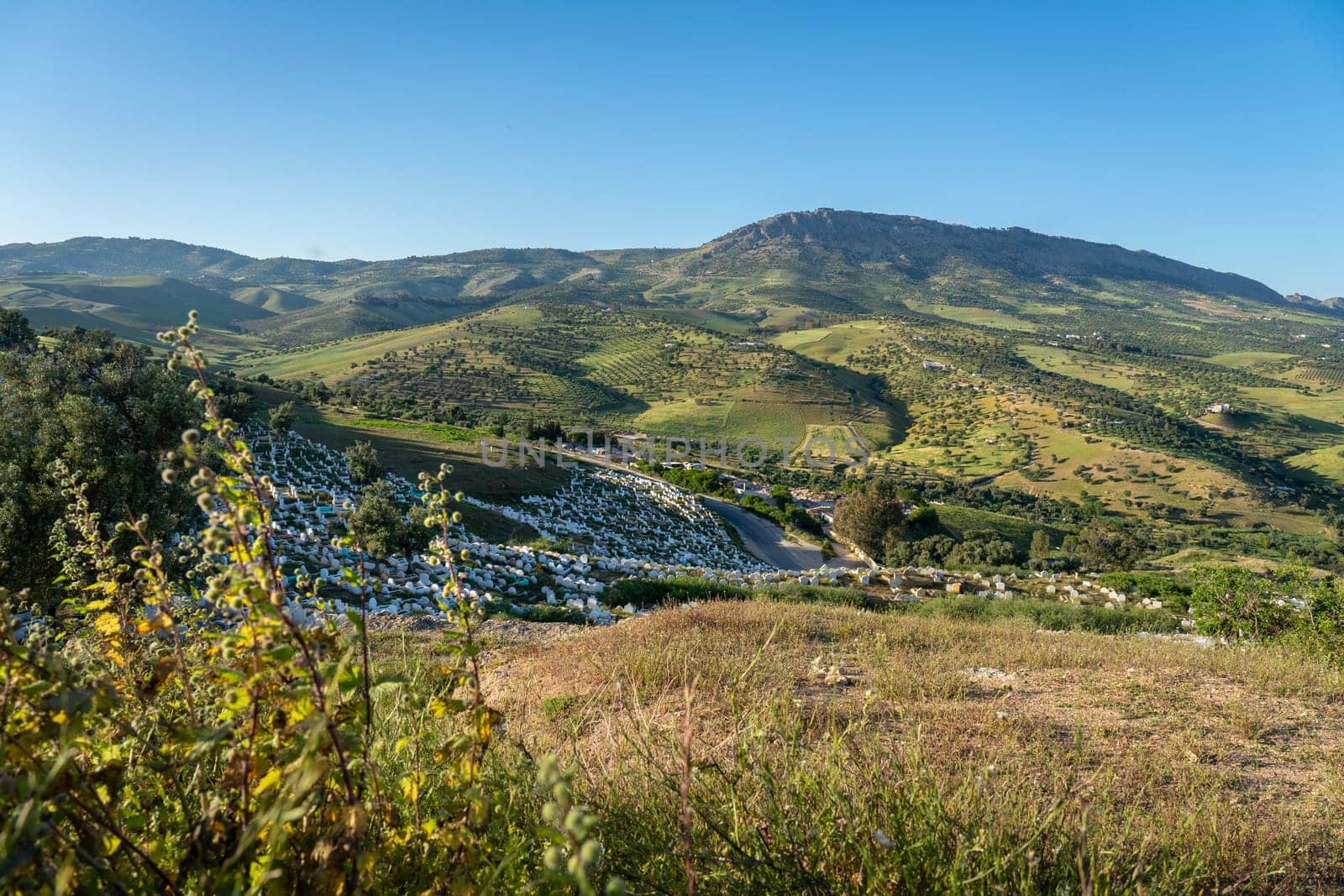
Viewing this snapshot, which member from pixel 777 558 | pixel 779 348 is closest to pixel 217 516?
pixel 777 558

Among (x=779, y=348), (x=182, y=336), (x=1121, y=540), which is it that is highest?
(x=779, y=348)

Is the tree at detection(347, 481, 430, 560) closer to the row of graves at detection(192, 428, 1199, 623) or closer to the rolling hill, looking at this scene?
the row of graves at detection(192, 428, 1199, 623)

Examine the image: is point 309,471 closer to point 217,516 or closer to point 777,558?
point 777,558

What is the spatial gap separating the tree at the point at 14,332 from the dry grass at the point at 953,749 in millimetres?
45437

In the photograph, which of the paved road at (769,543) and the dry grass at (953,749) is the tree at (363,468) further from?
the paved road at (769,543)

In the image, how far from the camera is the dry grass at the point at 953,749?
2566 millimetres

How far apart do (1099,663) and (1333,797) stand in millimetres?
3419

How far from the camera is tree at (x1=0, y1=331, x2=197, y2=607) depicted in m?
8.70

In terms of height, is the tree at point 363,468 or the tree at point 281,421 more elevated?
the tree at point 281,421

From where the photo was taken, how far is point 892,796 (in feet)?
9.00

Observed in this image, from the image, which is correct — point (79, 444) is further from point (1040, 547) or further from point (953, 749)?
point (1040, 547)

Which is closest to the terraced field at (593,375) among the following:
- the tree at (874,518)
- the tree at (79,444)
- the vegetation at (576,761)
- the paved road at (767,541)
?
the paved road at (767,541)

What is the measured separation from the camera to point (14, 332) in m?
36.8

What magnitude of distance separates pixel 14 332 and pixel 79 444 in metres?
41.1
